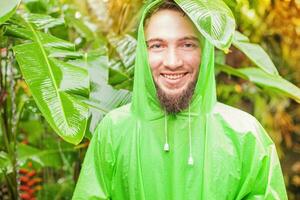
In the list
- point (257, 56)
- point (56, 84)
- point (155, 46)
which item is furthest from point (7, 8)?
point (257, 56)

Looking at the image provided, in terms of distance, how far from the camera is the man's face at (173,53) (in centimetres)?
152

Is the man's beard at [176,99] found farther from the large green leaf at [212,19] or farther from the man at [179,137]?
the large green leaf at [212,19]

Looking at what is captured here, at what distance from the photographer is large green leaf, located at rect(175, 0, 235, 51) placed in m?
1.41

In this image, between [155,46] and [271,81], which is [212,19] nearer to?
[155,46]

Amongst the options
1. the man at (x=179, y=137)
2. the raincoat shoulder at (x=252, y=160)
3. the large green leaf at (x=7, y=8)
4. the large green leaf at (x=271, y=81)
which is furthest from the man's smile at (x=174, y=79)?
the large green leaf at (x=271, y=81)

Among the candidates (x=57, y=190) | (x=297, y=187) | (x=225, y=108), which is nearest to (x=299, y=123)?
(x=297, y=187)

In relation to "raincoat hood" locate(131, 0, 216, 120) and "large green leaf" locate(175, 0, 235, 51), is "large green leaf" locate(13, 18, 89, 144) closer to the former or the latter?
"raincoat hood" locate(131, 0, 216, 120)

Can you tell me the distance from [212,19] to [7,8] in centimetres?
50

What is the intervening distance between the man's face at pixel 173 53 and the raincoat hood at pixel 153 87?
0.02 m

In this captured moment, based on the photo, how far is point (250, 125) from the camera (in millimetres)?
1604

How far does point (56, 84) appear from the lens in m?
1.67

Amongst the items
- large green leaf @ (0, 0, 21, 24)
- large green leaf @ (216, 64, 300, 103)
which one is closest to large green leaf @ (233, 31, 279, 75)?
large green leaf @ (216, 64, 300, 103)

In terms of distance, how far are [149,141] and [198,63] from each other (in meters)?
0.24

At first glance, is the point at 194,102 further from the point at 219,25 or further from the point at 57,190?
the point at 57,190
